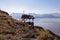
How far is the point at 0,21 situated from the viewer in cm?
3372

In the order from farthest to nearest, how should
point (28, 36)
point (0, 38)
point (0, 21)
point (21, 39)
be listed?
point (0, 21) → point (28, 36) → point (21, 39) → point (0, 38)

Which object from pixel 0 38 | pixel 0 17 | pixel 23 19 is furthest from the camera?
pixel 23 19

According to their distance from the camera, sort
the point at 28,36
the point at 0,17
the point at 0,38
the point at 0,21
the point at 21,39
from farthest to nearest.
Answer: the point at 0,17 → the point at 0,21 → the point at 28,36 → the point at 21,39 → the point at 0,38

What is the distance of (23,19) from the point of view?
39.8 meters

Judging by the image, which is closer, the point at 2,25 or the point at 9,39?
the point at 9,39

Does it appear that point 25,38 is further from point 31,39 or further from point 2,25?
point 2,25

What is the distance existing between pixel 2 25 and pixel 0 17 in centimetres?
598

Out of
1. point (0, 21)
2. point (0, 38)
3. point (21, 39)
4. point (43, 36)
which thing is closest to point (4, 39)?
point (0, 38)

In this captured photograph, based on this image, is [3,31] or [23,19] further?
[23,19]

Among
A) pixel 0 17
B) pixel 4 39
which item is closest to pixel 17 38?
pixel 4 39

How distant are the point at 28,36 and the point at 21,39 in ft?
7.65

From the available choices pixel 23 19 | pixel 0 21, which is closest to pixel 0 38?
pixel 0 21

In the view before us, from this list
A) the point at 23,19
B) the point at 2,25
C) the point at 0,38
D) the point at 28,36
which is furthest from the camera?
the point at 23,19

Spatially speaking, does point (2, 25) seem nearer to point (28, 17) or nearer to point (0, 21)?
point (0, 21)
